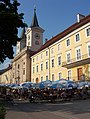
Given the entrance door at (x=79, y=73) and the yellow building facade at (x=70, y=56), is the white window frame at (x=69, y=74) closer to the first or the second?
the yellow building facade at (x=70, y=56)

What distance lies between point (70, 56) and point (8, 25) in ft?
67.7

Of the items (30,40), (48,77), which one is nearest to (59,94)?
(48,77)

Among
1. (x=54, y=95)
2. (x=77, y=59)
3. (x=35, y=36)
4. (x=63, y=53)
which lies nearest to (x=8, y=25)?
(x=54, y=95)

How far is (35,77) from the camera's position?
58719 millimetres

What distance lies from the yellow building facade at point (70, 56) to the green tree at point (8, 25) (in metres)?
14.5

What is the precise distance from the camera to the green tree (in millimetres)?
20538

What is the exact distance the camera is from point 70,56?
39719mm

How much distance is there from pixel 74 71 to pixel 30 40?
35438mm

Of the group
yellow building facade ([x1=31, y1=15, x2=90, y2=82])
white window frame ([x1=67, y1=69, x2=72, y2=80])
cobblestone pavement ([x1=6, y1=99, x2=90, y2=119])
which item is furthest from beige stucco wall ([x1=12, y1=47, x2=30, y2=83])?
cobblestone pavement ([x1=6, y1=99, x2=90, y2=119])

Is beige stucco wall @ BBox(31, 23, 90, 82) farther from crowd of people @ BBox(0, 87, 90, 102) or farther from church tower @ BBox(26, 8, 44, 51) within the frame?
church tower @ BBox(26, 8, 44, 51)

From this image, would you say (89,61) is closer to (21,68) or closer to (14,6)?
(14,6)

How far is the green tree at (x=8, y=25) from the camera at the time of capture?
20.5 meters

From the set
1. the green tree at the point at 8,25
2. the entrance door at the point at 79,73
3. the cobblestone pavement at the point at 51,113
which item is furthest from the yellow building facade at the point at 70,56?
the cobblestone pavement at the point at 51,113

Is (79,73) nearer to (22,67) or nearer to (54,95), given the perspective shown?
(54,95)
